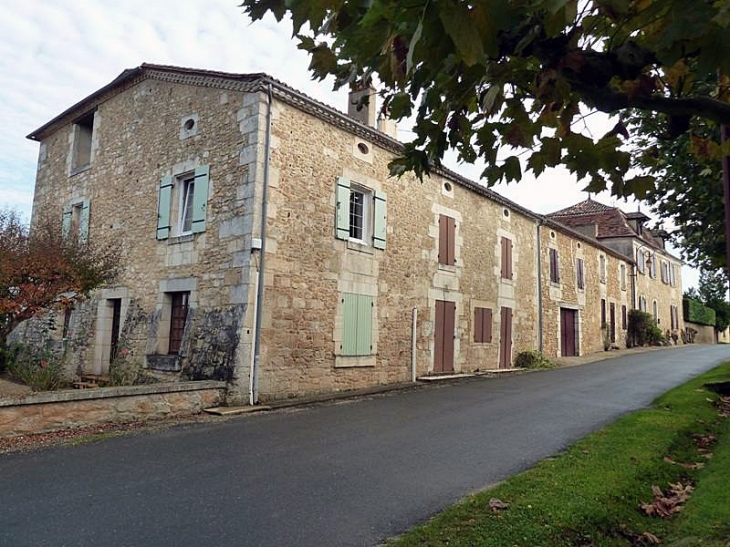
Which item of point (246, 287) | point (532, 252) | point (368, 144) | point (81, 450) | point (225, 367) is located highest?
point (368, 144)

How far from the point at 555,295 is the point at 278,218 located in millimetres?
13474

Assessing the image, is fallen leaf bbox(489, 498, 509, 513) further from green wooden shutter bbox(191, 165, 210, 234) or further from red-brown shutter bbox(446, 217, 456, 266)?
red-brown shutter bbox(446, 217, 456, 266)

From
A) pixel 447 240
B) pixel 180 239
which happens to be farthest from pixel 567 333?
pixel 180 239

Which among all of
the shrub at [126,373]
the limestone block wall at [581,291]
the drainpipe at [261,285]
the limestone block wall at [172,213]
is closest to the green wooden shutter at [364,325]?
the drainpipe at [261,285]

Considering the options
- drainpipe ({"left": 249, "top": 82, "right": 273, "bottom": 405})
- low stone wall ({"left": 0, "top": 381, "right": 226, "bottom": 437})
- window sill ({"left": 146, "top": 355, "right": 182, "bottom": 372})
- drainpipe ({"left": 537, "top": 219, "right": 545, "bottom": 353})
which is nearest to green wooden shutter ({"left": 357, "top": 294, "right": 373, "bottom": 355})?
drainpipe ({"left": 249, "top": 82, "right": 273, "bottom": 405})

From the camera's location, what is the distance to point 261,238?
927 cm

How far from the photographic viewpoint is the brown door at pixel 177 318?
10406 mm

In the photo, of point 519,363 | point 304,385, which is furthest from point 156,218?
point 519,363

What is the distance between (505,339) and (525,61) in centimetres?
1463

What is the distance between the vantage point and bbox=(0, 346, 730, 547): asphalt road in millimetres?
3637

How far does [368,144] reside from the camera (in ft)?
38.9

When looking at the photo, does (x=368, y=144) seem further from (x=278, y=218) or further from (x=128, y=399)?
(x=128, y=399)

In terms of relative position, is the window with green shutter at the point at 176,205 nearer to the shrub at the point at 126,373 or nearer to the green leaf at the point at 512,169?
the shrub at the point at 126,373

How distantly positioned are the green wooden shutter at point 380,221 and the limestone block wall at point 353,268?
18 cm
